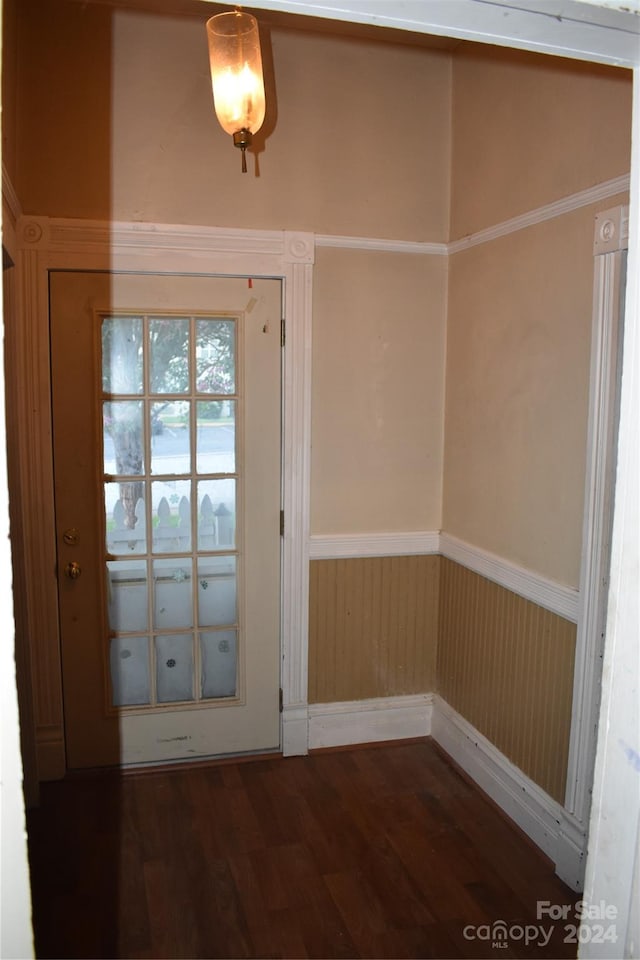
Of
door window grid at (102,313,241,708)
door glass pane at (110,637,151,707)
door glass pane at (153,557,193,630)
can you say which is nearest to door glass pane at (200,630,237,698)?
door window grid at (102,313,241,708)

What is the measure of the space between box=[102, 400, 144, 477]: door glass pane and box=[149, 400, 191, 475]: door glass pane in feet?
0.18

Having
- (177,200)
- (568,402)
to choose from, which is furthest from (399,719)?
(177,200)

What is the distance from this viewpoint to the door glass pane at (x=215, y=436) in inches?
118

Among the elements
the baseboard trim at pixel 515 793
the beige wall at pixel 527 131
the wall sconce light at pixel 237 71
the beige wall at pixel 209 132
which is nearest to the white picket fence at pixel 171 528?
the beige wall at pixel 209 132

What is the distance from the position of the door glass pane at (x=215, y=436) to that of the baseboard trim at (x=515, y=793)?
1.49 meters

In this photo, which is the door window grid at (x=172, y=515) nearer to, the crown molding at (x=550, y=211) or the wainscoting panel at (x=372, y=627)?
the wainscoting panel at (x=372, y=627)

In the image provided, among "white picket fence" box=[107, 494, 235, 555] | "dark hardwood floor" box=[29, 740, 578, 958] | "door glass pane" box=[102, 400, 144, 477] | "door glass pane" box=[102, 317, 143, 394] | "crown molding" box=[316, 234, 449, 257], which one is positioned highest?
"crown molding" box=[316, 234, 449, 257]

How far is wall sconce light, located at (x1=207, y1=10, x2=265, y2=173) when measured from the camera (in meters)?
2.16

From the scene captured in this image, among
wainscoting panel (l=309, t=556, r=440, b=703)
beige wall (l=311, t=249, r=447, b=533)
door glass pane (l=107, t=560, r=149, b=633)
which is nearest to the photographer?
door glass pane (l=107, t=560, r=149, b=633)

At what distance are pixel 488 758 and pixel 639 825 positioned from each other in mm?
2050

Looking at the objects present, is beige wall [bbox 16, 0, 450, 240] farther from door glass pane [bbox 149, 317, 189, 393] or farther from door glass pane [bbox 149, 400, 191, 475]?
door glass pane [bbox 149, 400, 191, 475]

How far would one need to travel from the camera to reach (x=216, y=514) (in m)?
3.05

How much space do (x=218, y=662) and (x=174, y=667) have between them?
0.19 m

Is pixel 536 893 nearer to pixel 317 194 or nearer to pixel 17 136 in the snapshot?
pixel 317 194
